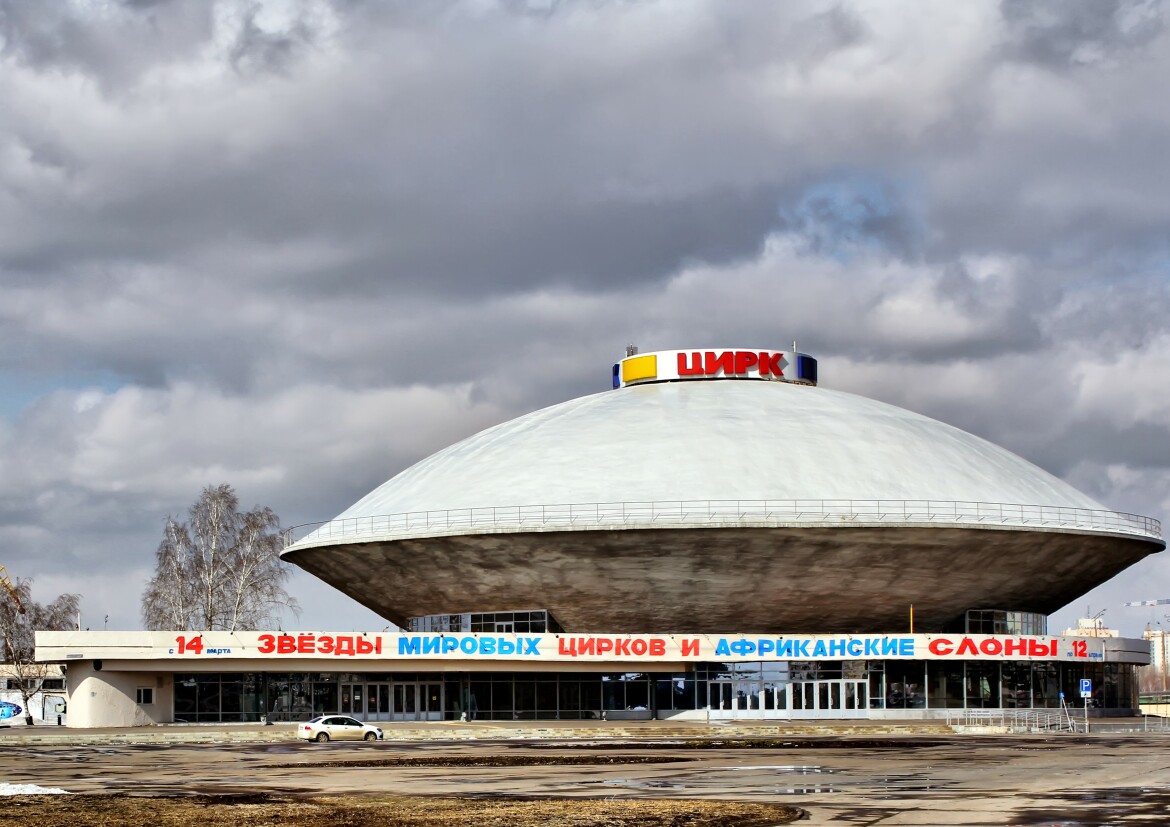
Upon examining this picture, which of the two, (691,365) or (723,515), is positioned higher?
(691,365)

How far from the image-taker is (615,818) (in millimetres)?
21891

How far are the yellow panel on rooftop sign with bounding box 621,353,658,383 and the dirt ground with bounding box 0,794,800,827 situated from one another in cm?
5545

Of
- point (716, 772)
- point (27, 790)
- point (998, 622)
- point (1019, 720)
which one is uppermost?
point (998, 622)

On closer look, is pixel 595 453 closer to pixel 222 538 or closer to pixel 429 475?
pixel 429 475

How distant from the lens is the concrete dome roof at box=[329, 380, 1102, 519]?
65500 millimetres

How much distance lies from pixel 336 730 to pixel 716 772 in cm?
2046

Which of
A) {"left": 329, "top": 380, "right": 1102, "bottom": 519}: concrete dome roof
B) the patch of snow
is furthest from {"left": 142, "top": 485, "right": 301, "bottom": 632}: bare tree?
the patch of snow

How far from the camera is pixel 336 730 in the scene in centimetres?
4919

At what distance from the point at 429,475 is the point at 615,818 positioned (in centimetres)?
5201

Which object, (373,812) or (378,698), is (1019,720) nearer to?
(378,698)

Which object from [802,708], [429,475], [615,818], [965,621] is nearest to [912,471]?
[965,621]

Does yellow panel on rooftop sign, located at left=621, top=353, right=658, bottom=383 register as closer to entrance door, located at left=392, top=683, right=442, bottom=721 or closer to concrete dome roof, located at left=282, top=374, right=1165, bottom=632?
concrete dome roof, located at left=282, top=374, right=1165, bottom=632

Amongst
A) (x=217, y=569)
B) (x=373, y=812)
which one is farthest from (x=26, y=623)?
(x=373, y=812)

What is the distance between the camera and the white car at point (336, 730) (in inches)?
1922
